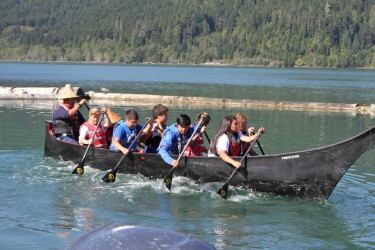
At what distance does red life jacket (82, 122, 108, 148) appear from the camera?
572 inches

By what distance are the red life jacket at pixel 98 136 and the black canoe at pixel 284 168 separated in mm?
1400

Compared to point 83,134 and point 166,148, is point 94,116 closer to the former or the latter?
point 83,134

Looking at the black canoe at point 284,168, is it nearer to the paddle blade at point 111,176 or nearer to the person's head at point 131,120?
the paddle blade at point 111,176

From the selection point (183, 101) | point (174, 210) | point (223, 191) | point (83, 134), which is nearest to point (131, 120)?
point (83, 134)

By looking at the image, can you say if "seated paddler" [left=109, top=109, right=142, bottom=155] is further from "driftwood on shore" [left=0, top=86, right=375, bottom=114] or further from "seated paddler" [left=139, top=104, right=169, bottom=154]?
"driftwood on shore" [left=0, top=86, right=375, bottom=114]

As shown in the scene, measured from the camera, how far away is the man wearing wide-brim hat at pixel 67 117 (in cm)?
1538

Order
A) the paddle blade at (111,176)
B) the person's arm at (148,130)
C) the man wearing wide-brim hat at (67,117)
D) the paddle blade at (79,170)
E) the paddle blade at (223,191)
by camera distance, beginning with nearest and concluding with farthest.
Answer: the paddle blade at (223,191) → the paddle blade at (111,176) → the paddle blade at (79,170) → the person's arm at (148,130) → the man wearing wide-brim hat at (67,117)

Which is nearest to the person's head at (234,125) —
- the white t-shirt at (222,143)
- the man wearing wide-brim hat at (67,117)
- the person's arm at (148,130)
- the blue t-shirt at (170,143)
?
the white t-shirt at (222,143)

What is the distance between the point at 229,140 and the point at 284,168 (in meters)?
1.14

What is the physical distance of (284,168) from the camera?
38.4 ft

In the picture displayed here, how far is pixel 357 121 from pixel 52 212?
18340 mm

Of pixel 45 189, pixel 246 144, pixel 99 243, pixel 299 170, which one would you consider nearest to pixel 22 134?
pixel 45 189

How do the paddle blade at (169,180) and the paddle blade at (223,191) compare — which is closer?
the paddle blade at (223,191)

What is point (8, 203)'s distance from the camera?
11.7 metres
